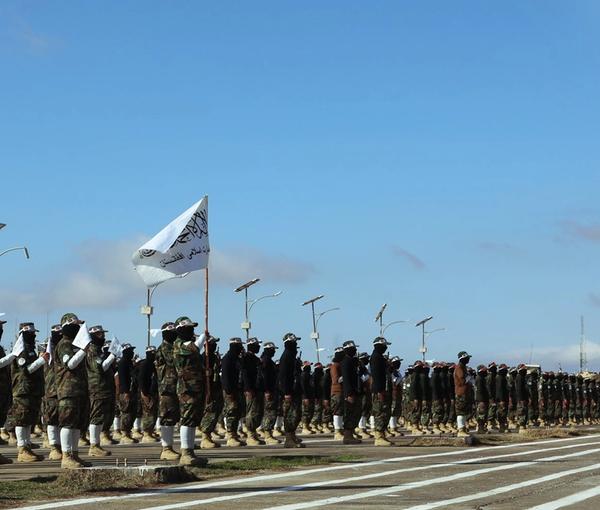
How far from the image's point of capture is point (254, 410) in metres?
26.2

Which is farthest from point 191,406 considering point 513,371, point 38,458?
point 513,371

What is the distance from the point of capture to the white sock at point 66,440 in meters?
17.0

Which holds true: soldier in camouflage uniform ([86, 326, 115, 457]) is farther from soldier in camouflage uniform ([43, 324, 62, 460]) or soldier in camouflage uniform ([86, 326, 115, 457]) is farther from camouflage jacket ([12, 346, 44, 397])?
soldier in camouflage uniform ([43, 324, 62, 460])

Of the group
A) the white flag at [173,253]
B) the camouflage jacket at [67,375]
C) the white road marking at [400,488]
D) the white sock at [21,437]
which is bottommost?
the white road marking at [400,488]

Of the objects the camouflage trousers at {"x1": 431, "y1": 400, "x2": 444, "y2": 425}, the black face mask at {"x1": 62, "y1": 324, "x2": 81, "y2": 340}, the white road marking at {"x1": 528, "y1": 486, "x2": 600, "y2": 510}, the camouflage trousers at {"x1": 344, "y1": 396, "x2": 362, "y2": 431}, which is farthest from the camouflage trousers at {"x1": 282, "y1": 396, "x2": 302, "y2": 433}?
the white road marking at {"x1": 528, "y1": 486, "x2": 600, "y2": 510}

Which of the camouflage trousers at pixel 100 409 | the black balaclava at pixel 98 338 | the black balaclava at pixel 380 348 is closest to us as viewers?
the black balaclava at pixel 98 338

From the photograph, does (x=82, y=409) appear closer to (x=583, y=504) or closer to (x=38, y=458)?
(x=38, y=458)

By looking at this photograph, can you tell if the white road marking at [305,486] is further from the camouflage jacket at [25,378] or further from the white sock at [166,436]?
the camouflage jacket at [25,378]

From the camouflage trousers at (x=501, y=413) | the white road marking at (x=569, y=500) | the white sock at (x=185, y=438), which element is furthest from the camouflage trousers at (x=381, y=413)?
the camouflage trousers at (x=501, y=413)

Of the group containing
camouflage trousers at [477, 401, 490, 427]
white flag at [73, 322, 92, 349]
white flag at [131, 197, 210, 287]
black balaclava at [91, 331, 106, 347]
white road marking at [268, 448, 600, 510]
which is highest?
white flag at [131, 197, 210, 287]

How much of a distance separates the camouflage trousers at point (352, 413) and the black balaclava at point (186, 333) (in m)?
7.47

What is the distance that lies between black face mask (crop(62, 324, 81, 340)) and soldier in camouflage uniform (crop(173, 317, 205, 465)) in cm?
159

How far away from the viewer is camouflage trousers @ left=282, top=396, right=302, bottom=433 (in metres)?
24.2

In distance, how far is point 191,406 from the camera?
1817cm
